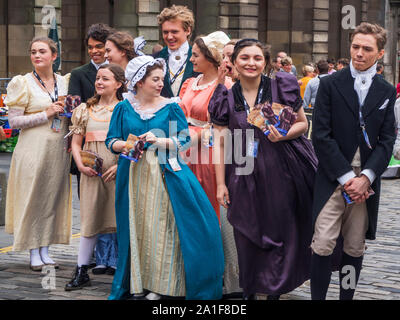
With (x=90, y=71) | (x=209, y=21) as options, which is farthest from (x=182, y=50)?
(x=209, y=21)

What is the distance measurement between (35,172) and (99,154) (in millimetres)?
760

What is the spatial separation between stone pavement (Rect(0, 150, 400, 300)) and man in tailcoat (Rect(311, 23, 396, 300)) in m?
0.77

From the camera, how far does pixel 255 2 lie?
27234 millimetres

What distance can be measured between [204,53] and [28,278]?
2334mm

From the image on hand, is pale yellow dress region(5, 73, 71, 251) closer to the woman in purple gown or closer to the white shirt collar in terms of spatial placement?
the white shirt collar

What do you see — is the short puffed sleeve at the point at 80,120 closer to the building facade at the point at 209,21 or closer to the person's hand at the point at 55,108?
the person's hand at the point at 55,108

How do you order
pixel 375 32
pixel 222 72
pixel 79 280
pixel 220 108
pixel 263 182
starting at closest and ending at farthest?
pixel 375 32 < pixel 263 182 < pixel 220 108 < pixel 222 72 < pixel 79 280

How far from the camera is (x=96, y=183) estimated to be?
6.53 meters

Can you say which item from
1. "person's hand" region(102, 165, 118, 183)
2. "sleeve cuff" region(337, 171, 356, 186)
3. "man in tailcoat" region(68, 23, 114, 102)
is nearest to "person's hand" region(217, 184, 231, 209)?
"sleeve cuff" region(337, 171, 356, 186)

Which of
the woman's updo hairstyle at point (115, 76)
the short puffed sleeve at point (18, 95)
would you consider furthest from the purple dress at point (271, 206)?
the short puffed sleeve at point (18, 95)

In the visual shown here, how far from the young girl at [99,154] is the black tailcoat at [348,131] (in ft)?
6.32

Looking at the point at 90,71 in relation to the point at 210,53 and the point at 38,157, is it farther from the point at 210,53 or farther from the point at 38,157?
the point at 210,53

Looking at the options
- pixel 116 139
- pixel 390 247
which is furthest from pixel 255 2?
pixel 116 139

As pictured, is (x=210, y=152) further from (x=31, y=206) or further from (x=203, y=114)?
(x=31, y=206)
